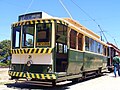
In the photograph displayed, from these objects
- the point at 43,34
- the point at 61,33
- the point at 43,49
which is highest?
the point at 61,33

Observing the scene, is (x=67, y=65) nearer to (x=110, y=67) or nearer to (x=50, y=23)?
(x=50, y=23)

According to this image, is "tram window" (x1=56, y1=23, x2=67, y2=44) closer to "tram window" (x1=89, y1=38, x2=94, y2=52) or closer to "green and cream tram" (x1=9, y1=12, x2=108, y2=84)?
"green and cream tram" (x1=9, y1=12, x2=108, y2=84)

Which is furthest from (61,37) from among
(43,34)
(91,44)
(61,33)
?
(91,44)

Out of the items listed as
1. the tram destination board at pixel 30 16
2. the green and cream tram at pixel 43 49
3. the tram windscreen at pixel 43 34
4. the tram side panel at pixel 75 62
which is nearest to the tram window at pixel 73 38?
the green and cream tram at pixel 43 49

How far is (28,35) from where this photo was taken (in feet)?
40.9

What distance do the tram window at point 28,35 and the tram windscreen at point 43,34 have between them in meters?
0.33

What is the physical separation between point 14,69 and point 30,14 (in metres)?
2.72

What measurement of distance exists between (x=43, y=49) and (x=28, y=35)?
4.32 ft

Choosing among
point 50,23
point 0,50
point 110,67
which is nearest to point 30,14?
point 50,23

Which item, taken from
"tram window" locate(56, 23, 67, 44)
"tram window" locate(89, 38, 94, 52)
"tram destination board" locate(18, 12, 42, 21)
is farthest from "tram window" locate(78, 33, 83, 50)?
"tram destination board" locate(18, 12, 42, 21)

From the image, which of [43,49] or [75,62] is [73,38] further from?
[43,49]

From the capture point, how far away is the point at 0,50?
75.8m

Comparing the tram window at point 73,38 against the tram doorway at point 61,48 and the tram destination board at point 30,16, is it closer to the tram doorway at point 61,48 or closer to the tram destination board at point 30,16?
the tram doorway at point 61,48

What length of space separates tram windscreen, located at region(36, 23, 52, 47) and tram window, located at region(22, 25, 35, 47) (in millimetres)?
331
